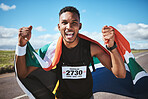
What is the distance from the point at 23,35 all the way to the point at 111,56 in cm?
144

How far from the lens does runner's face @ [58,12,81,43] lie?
2119mm

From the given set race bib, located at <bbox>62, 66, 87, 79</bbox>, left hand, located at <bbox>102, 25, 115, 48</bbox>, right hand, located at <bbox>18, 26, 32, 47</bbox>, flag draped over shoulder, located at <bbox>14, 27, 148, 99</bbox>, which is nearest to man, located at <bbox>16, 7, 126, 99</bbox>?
race bib, located at <bbox>62, 66, 87, 79</bbox>

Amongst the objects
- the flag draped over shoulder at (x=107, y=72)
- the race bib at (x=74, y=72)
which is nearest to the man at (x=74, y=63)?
the race bib at (x=74, y=72)

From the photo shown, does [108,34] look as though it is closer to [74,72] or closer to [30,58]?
[74,72]

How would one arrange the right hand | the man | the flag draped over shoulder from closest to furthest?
the right hand → the man → the flag draped over shoulder

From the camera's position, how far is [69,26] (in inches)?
82.7

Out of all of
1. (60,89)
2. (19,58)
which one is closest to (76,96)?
(60,89)

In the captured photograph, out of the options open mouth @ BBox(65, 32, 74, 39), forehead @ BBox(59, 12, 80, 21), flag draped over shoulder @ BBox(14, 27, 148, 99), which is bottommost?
flag draped over shoulder @ BBox(14, 27, 148, 99)

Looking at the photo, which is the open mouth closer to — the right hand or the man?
the man

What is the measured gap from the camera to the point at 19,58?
1.89 metres

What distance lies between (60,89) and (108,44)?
46.7 inches

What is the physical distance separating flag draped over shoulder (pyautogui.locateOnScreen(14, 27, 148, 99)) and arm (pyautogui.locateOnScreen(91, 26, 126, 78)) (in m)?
0.17

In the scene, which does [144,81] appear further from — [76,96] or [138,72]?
[76,96]

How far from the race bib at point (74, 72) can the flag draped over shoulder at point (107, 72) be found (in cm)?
24
